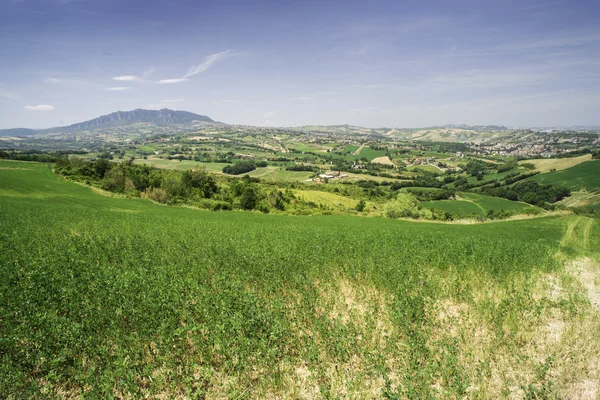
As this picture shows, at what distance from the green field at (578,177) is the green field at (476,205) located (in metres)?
22.3

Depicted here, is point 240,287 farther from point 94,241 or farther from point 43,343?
point 94,241

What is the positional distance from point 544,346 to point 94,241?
63.2 feet

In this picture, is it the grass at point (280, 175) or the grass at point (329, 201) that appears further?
the grass at point (280, 175)

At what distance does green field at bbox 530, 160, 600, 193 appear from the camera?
301 ft

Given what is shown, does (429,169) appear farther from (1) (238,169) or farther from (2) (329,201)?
(1) (238,169)

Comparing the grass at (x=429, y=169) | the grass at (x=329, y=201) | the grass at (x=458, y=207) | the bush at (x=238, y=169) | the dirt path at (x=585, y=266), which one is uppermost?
the bush at (x=238, y=169)

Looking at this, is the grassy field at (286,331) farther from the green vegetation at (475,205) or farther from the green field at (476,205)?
the green field at (476,205)

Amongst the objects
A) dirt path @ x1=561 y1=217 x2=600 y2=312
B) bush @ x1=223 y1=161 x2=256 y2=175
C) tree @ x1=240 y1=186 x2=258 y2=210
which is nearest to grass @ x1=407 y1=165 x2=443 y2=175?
bush @ x1=223 y1=161 x2=256 y2=175

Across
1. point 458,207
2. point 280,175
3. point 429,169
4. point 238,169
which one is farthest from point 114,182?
point 429,169

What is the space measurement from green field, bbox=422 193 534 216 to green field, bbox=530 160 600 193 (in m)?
22.3

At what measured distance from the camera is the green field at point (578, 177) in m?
91.6

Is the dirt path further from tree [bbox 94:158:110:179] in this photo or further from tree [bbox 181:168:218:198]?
tree [bbox 94:158:110:179]

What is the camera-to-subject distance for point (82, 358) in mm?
5648

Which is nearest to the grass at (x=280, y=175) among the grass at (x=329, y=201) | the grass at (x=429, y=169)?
the grass at (x=329, y=201)
